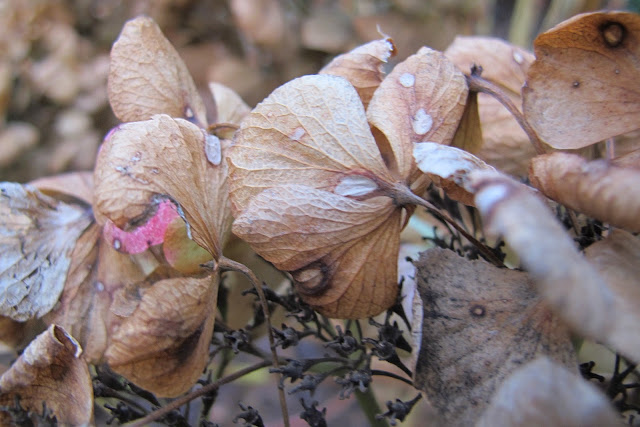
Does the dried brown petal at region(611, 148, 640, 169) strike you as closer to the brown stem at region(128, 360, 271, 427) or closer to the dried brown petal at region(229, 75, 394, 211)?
the dried brown petal at region(229, 75, 394, 211)

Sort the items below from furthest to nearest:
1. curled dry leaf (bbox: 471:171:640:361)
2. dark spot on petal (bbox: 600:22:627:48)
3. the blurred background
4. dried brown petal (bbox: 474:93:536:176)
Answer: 1. the blurred background
2. dried brown petal (bbox: 474:93:536:176)
3. dark spot on petal (bbox: 600:22:627:48)
4. curled dry leaf (bbox: 471:171:640:361)

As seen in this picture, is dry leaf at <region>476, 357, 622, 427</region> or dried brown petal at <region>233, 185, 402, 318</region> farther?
dried brown petal at <region>233, 185, 402, 318</region>

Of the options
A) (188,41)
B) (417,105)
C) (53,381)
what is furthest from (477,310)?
(188,41)

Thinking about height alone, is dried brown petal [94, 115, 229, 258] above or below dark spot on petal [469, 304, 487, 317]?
above

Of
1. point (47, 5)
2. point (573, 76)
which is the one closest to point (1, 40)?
point (47, 5)

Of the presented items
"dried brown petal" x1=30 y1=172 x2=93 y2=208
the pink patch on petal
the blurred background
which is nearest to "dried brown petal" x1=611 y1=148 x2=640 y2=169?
the pink patch on petal

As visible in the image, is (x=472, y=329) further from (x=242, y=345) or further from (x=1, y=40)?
(x=1, y=40)

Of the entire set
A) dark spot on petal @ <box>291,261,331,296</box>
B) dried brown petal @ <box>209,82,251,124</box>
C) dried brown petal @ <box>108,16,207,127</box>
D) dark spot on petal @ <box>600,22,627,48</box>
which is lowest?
dark spot on petal @ <box>291,261,331,296</box>
